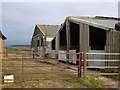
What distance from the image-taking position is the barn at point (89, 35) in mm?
9922

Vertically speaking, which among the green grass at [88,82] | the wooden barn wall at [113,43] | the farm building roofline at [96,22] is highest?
the farm building roofline at [96,22]

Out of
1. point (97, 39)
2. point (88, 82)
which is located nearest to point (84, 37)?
point (97, 39)

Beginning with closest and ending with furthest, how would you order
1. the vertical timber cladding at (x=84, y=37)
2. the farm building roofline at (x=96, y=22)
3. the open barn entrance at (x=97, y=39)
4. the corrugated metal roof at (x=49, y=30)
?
1. the farm building roofline at (x=96, y=22)
2. the vertical timber cladding at (x=84, y=37)
3. the open barn entrance at (x=97, y=39)
4. the corrugated metal roof at (x=49, y=30)

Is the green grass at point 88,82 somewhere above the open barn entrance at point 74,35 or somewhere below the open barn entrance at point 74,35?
below

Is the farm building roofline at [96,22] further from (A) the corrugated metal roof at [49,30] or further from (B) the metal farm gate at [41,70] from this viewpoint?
(A) the corrugated metal roof at [49,30]

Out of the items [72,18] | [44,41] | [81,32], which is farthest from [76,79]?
[44,41]

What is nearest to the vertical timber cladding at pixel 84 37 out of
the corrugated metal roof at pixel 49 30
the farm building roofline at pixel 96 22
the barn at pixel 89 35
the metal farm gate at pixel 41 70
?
the barn at pixel 89 35

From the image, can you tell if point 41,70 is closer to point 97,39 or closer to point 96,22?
point 96,22

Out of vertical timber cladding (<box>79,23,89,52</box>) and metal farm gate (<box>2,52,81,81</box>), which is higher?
vertical timber cladding (<box>79,23,89,52</box>)

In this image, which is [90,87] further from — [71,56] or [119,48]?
[71,56]

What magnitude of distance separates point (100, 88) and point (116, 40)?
4401 mm

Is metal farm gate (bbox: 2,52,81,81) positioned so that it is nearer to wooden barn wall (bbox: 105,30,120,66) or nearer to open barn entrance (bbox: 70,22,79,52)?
wooden barn wall (bbox: 105,30,120,66)

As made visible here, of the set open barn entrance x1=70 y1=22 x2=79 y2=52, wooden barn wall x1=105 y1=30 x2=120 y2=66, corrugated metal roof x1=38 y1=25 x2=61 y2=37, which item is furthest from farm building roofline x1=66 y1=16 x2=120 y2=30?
corrugated metal roof x1=38 y1=25 x2=61 y2=37

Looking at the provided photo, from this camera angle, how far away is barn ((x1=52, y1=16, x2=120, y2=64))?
9922 mm
